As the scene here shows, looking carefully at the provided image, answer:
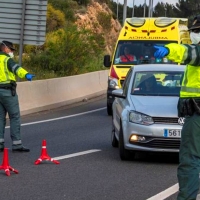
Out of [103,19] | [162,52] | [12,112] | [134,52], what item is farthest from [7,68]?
[103,19]

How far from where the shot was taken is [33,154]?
12781 millimetres

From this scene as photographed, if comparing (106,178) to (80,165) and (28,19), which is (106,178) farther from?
(28,19)

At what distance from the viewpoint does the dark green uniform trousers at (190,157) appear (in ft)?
24.2

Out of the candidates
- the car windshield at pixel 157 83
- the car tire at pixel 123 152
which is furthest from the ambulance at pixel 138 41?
the car tire at pixel 123 152

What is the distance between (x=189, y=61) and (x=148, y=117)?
467cm

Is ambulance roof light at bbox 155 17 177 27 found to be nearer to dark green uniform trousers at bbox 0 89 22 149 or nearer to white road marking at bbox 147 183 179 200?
dark green uniform trousers at bbox 0 89 22 149

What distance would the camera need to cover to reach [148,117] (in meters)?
11.6

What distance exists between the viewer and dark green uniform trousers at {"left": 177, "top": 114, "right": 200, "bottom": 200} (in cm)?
737

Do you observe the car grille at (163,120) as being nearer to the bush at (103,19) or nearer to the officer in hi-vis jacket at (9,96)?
the officer in hi-vis jacket at (9,96)

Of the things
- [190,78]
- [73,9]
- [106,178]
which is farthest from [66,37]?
[73,9]

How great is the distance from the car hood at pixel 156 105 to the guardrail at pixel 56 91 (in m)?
8.70

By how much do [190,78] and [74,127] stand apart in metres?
10.4

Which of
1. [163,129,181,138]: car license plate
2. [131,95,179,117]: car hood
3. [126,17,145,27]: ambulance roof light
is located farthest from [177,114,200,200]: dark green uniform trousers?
[126,17,145,27]: ambulance roof light

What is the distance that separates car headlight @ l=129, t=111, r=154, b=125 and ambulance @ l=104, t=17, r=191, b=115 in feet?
28.1
